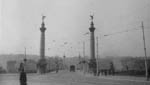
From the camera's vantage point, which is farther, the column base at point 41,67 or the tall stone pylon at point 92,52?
the column base at point 41,67

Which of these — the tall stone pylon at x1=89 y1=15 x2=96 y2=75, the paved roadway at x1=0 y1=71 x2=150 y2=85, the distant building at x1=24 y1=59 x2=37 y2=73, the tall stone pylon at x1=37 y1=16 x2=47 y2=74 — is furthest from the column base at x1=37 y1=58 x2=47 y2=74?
the paved roadway at x1=0 y1=71 x2=150 y2=85

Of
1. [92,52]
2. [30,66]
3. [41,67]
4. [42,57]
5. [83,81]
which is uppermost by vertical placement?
[92,52]

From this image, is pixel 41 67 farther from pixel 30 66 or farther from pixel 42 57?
pixel 30 66

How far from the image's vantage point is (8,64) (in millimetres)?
70688

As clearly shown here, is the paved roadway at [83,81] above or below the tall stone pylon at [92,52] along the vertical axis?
below

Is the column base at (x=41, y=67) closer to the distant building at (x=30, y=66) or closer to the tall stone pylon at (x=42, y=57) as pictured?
the tall stone pylon at (x=42, y=57)

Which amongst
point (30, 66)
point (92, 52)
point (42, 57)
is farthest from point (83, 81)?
point (30, 66)

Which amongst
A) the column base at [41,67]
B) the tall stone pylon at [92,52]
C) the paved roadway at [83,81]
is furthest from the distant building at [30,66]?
the paved roadway at [83,81]

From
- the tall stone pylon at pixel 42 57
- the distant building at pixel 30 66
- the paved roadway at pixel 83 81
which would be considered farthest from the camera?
the distant building at pixel 30 66

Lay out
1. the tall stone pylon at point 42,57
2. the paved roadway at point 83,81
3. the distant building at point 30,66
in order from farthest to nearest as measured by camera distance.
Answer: the distant building at point 30,66 → the tall stone pylon at point 42,57 → the paved roadway at point 83,81

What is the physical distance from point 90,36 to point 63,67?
230 feet

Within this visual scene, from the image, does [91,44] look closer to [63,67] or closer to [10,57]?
[10,57]

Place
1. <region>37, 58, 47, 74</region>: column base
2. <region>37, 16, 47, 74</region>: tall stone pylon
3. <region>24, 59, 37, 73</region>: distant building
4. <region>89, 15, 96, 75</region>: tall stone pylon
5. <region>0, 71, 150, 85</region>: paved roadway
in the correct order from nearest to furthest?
<region>0, 71, 150, 85</region>: paved roadway
<region>89, 15, 96, 75</region>: tall stone pylon
<region>37, 58, 47, 74</region>: column base
<region>37, 16, 47, 74</region>: tall stone pylon
<region>24, 59, 37, 73</region>: distant building

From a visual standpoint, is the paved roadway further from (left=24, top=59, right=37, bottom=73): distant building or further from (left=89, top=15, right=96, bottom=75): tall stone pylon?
(left=24, top=59, right=37, bottom=73): distant building
